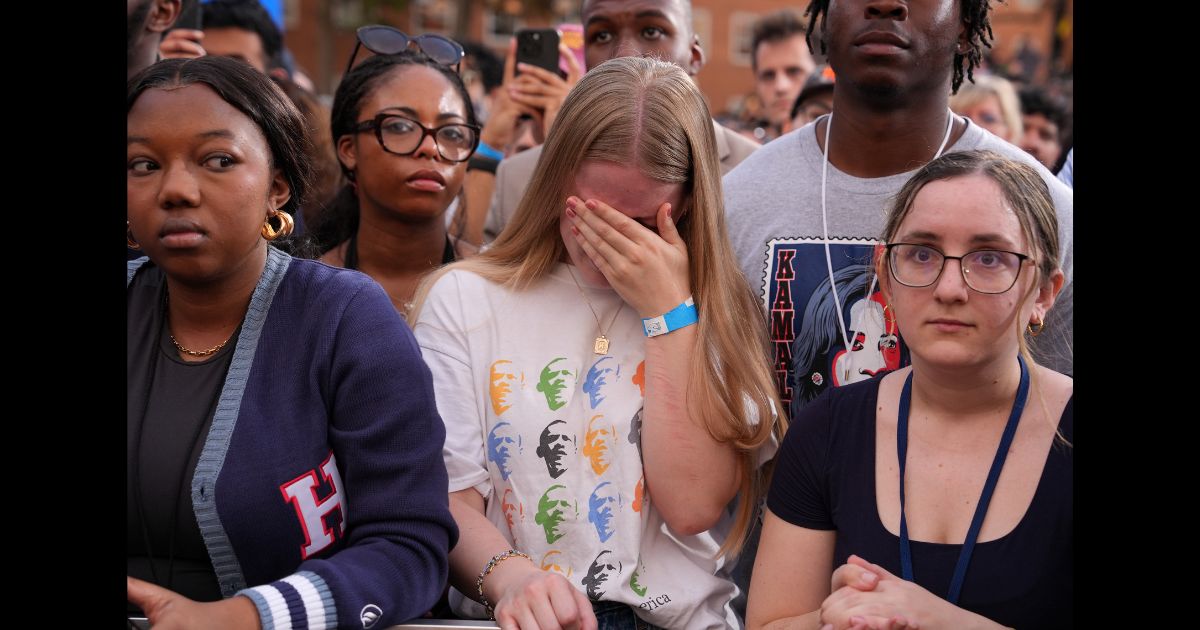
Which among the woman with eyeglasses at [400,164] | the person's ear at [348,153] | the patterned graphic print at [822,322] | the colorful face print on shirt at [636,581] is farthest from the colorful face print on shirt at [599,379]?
the person's ear at [348,153]

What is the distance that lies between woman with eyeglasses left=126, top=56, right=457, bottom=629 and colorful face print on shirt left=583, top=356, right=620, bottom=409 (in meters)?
0.44

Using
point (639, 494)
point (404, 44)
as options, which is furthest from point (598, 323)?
point (404, 44)

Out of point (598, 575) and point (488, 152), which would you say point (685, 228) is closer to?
point (598, 575)

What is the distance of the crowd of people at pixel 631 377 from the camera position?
2.08m

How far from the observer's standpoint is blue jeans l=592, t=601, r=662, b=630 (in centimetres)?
243

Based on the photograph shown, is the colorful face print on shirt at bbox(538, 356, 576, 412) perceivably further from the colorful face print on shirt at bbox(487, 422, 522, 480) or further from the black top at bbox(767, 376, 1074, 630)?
the black top at bbox(767, 376, 1074, 630)

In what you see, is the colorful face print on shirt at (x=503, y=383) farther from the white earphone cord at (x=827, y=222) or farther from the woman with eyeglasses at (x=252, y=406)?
the white earphone cord at (x=827, y=222)

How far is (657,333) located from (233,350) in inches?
35.0

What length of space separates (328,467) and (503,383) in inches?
20.3

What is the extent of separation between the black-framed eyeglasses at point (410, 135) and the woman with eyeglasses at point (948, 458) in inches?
63.1

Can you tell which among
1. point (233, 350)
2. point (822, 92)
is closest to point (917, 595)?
point (233, 350)

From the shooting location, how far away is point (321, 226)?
372 centimetres

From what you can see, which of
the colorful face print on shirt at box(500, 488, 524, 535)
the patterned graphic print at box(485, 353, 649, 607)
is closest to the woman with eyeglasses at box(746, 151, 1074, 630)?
the patterned graphic print at box(485, 353, 649, 607)
